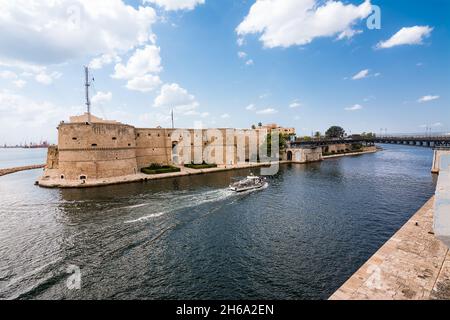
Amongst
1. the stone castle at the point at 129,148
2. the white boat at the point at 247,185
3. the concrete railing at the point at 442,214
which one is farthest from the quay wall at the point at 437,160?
the stone castle at the point at 129,148

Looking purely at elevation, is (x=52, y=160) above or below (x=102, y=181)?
above

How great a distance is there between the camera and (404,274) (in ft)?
31.3

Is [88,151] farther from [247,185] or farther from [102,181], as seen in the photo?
[247,185]

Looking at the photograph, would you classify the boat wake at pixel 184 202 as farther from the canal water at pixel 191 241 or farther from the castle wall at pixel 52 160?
the castle wall at pixel 52 160

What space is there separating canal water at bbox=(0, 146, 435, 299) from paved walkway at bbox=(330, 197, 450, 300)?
46.6 inches

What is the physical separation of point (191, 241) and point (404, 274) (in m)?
11.1

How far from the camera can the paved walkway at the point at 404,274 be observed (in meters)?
8.36

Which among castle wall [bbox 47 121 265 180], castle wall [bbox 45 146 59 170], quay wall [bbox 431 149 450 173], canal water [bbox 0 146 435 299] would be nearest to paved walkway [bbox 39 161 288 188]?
castle wall [bbox 47 121 265 180]

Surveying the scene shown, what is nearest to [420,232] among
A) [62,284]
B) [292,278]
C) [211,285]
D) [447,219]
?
[447,219]

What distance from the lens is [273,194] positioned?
87.0 ft

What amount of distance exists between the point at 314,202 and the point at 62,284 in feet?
68.8

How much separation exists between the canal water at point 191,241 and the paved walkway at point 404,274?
3.89 ft

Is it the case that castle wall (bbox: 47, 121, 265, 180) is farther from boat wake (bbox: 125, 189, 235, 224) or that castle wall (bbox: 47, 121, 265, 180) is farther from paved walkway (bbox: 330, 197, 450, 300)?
paved walkway (bbox: 330, 197, 450, 300)

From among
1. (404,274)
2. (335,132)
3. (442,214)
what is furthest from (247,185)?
(335,132)
